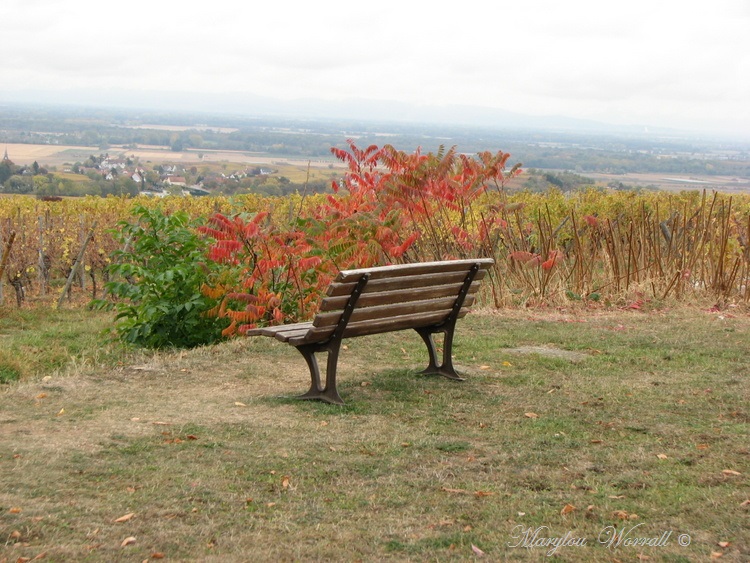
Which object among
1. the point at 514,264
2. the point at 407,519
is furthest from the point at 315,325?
the point at 514,264

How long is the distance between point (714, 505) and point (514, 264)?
7.27m

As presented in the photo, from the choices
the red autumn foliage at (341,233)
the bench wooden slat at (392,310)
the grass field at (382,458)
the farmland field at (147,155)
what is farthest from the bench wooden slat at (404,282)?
the farmland field at (147,155)

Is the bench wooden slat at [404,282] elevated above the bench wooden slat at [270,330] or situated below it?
above

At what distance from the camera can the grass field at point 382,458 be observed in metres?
3.60

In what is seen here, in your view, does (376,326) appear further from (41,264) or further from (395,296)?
(41,264)

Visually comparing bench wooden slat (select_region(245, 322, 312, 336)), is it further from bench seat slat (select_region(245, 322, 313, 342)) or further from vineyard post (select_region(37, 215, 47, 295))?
vineyard post (select_region(37, 215, 47, 295))

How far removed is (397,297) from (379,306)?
5.9 inches

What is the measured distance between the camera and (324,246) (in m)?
8.23

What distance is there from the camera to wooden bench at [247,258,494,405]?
19.1ft

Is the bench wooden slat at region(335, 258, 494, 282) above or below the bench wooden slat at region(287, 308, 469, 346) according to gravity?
above

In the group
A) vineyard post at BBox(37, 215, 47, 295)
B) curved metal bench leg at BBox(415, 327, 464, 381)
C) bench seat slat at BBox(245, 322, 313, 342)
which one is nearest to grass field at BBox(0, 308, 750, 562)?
curved metal bench leg at BBox(415, 327, 464, 381)

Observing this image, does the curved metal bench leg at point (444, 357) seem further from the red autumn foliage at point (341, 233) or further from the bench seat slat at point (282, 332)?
the red autumn foliage at point (341, 233)

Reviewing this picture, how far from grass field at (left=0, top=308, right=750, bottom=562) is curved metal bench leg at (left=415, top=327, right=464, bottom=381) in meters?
0.16

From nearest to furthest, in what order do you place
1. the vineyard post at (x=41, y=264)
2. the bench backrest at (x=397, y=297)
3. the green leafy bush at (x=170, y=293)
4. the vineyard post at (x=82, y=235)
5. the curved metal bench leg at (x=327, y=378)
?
1. the bench backrest at (x=397, y=297)
2. the curved metal bench leg at (x=327, y=378)
3. the green leafy bush at (x=170, y=293)
4. the vineyard post at (x=41, y=264)
5. the vineyard post at (x=82, y=235)
